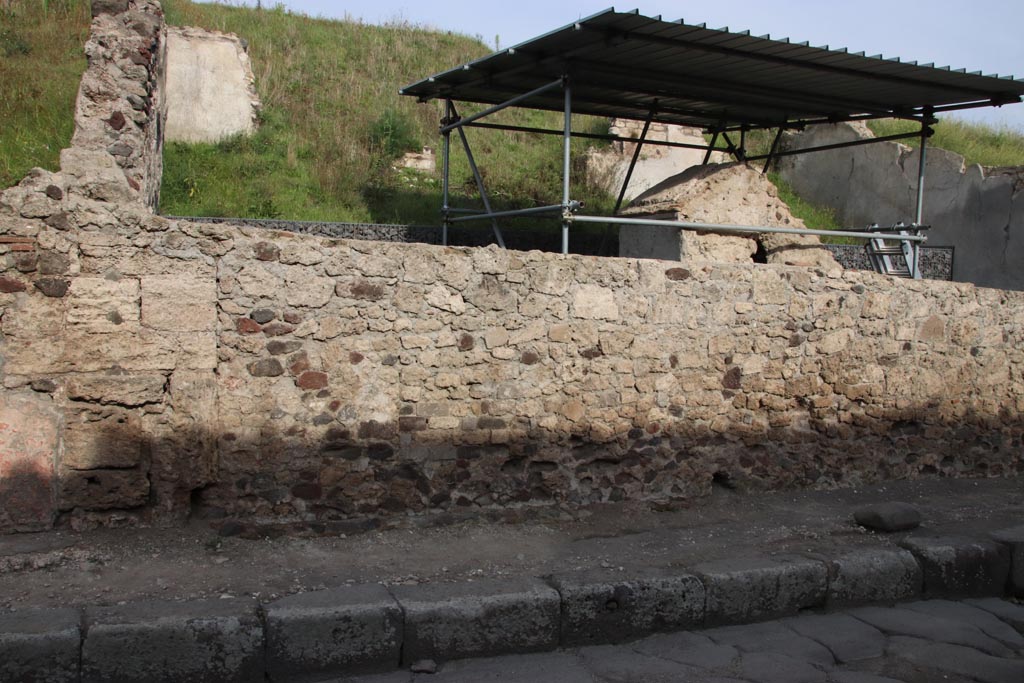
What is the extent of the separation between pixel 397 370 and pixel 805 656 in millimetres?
2391

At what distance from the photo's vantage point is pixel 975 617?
176 inches

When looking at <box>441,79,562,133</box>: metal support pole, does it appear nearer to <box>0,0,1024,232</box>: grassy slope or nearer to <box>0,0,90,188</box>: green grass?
<box>0,0,1024,232</box>: grassy slope

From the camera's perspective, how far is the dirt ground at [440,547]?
3.64m

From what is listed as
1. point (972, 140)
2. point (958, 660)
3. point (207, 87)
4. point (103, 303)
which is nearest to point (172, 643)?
point (103, 303)

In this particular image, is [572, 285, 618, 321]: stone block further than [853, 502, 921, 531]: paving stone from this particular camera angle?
No

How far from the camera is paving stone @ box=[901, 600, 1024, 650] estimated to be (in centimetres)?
418

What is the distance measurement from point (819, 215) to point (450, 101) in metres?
7.54

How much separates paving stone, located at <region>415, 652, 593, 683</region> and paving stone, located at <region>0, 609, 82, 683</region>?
1.28 m

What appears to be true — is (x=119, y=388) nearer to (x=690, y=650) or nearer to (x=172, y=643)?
(x=172, y=643)

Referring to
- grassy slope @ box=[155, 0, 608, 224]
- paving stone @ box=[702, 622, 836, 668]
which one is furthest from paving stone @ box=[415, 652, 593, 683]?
grassy slope @ box=[155, 0, 608, 224]

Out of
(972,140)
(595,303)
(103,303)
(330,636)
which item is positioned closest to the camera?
(330,636)

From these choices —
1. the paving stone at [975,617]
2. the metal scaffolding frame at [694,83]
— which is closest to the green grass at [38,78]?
the metal scaffolding frame at [694,83]

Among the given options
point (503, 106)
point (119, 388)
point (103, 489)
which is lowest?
point (103, 489)

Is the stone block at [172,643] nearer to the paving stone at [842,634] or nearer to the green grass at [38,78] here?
the paving stone at [842,634]
